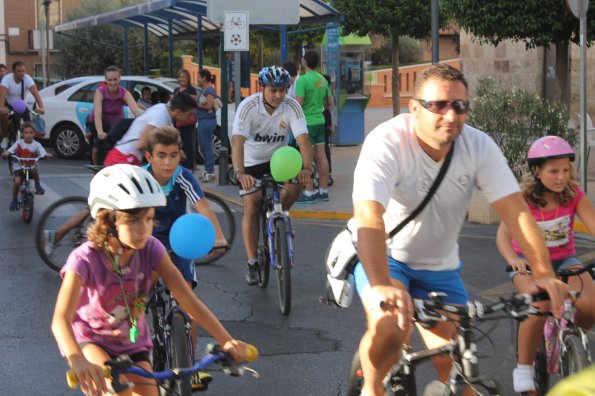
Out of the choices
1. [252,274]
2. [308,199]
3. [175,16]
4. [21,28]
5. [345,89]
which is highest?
[21,28]

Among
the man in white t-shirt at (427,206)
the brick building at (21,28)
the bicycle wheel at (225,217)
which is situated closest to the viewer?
the man in white t-shirt at (427,206)

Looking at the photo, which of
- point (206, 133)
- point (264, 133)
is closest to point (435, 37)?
point (206, 133)

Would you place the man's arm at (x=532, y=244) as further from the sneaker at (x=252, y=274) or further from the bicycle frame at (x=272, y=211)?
the sneaker at (x=252, y=274)

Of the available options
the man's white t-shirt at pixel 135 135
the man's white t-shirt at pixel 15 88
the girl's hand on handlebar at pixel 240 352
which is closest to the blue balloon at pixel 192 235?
the girl's hand on handlebar at pixel 240 352

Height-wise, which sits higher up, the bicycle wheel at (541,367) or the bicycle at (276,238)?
the bicycle at (276,238)

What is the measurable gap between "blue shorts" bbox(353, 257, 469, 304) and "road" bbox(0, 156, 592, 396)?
22 centimetres

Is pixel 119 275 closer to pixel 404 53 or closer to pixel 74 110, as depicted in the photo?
pixel 74 110

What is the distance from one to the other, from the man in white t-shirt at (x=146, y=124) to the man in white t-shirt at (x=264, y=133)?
52 centimetres

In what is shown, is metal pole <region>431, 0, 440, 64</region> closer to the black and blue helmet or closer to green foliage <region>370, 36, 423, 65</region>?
the black and blue helmet

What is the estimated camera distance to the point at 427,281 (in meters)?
4.79

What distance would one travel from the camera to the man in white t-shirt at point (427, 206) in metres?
4.21

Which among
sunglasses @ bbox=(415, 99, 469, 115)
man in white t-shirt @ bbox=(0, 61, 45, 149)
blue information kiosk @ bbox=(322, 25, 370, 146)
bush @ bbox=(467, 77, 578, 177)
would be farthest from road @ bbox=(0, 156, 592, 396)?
blue information kiosk @ bbox=(322, 25, 370, 146)

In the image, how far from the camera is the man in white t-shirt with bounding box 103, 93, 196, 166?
8.16 metres

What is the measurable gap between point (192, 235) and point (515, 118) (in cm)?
1000
